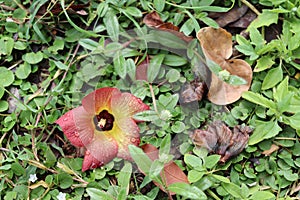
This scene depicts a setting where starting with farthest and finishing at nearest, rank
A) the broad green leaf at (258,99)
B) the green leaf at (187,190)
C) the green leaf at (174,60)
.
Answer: the green leaf at (174,60) → the broad green leaf at (258,99) → the green leaf at (187,190)

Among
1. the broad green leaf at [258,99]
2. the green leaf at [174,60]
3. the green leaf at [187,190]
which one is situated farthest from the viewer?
the green leaf at [174,60]

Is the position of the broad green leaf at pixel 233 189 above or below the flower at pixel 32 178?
above

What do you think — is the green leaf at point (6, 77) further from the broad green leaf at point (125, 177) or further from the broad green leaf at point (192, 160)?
the broad green leaf at point (192, 160)

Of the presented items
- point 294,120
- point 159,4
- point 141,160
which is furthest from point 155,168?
point 159,4

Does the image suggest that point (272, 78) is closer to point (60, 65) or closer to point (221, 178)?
point (221, 178)

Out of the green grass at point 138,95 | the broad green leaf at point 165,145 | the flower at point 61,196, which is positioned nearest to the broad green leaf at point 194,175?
the green grass at point 138,95

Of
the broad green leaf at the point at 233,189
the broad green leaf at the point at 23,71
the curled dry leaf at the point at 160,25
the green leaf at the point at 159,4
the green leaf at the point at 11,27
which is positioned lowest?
the broad green leaf at the point at 233,189

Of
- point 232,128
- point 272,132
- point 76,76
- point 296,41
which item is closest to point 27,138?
point 76,76
